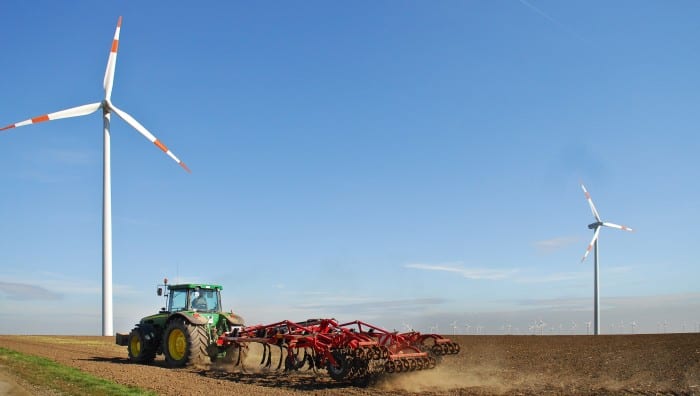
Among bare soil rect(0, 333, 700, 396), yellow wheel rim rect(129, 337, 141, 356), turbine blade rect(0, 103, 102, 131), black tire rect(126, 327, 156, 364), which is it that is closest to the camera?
bare soil rect(0, 333, 700, 396)

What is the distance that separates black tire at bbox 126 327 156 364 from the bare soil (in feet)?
1.52

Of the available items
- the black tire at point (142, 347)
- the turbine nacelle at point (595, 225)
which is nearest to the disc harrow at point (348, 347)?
the black tire at point (142, 347)

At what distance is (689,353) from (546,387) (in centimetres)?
774

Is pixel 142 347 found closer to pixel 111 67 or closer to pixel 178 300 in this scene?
pixel 178 300

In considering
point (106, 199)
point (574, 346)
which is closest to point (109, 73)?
point (106, 199)

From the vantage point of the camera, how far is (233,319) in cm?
2117

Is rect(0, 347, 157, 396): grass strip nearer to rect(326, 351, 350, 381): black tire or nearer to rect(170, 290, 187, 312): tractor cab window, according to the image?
rect(170, 290, 187, 312): tractor cab window

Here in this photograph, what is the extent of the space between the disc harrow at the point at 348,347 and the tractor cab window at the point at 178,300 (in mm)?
3053

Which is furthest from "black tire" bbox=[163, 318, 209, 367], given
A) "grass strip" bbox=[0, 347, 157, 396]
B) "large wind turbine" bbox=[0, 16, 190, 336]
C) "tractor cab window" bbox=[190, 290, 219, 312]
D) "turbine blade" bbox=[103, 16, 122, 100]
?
"turbine blade" bbox=[103, 16, 122, 100]

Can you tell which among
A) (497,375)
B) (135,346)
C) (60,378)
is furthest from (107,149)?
(497,375)

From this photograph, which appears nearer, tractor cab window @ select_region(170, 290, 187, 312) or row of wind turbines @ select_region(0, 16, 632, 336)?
tractor cab window @ select_region(170, 290, 187, 312)

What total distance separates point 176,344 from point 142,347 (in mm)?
2153

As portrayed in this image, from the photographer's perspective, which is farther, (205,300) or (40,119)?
(40,119)

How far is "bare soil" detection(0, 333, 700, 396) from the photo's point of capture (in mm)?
14789
